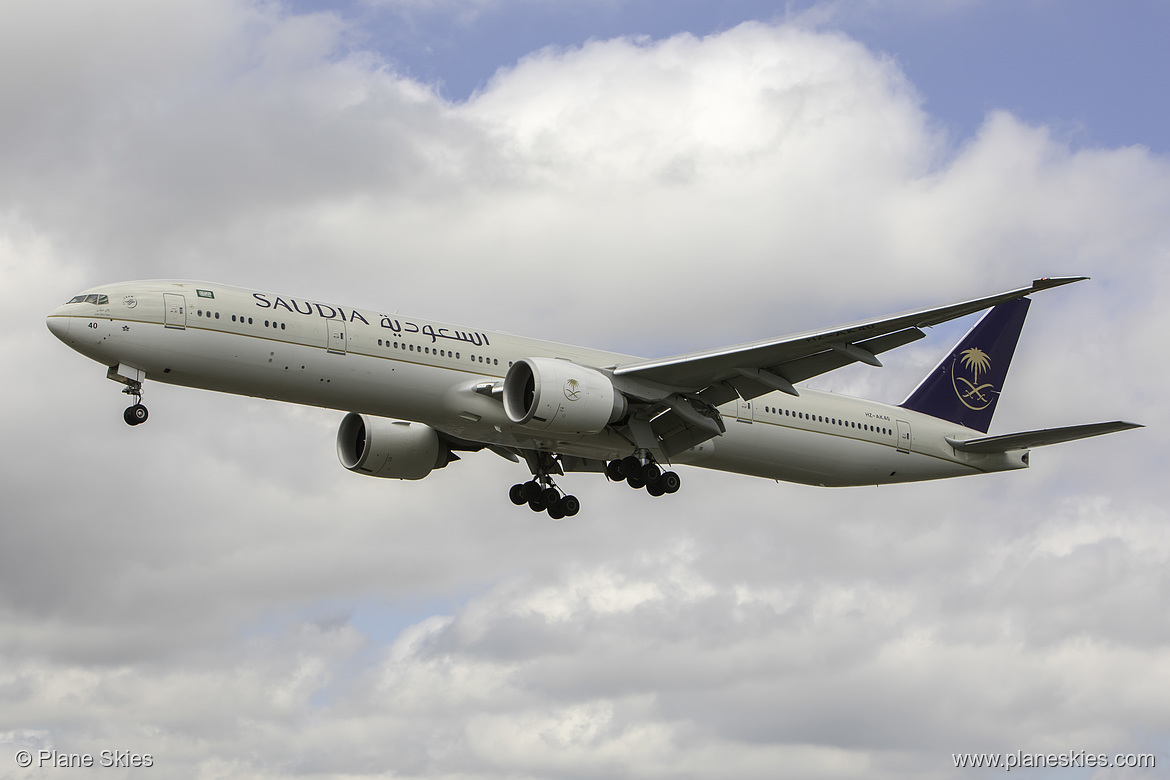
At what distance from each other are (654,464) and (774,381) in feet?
15.2

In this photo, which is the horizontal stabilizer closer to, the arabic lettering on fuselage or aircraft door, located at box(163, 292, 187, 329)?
the arabic lettering on fuselage

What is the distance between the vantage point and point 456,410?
33.7m

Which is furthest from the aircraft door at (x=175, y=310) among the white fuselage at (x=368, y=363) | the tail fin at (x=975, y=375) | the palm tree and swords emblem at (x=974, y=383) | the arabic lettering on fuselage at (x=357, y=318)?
the palm tree and swords emblem at (x=974, y=383)

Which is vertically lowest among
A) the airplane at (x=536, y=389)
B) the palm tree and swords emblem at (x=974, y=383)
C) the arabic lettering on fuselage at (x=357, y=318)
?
the airplane at (x=536, y=389)

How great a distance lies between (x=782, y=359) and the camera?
1323 inches

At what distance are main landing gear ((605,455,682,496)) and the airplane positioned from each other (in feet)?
0.17

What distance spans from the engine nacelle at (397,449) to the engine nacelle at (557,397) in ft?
24.2

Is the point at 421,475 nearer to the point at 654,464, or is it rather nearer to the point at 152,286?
the point at 654,464

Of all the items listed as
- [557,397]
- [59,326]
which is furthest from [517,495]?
[59,326]

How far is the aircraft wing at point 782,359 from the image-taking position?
30.9 m

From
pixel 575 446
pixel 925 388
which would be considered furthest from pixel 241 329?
pixel 925 388

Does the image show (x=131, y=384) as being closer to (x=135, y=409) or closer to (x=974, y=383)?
(x=135, y=409)

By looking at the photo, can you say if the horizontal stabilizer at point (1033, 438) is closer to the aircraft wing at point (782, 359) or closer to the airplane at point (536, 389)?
the airplane at point (536, 389)

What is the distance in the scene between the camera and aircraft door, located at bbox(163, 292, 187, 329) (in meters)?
31.0
